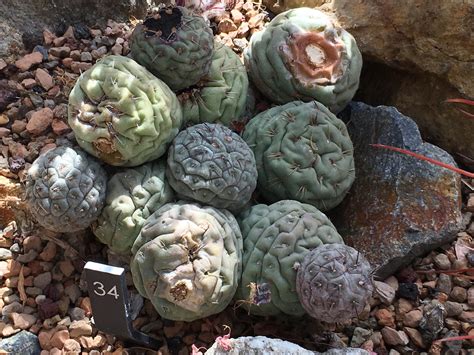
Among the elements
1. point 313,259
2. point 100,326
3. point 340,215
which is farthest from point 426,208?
point 100,326

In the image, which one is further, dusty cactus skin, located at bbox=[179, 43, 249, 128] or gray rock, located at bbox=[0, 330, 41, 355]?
dusty cactus skin, located at bbox=[179, 43, 249, 128]

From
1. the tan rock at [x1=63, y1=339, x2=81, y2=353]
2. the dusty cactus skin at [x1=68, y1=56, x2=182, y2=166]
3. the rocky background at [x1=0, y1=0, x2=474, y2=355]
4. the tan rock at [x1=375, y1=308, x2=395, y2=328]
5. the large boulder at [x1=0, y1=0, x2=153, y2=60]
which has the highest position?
the dusty cactus skin at [x1=68, y1=56, x2=182, y2=166]

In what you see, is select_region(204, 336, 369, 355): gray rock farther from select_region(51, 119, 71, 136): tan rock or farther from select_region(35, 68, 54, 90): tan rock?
select_region(35, 68, 54, 90): tan rock

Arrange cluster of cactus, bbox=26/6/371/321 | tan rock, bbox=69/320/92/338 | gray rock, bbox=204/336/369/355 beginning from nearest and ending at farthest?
gray rock, bbox=204/336/369/355 < cluster of cactus, bbox=26/6/371/321 < tan rock, bbox=69/320/92/338

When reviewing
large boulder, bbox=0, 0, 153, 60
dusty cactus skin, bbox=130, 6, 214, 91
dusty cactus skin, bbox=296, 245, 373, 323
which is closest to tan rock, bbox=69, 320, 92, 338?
dusty cactus skin, bbox=296, 245, 373, 323

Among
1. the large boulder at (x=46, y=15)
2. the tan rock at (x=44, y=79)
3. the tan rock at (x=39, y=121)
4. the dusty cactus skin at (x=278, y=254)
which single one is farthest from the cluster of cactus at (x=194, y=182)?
the large boulder at (x=46, y=15)

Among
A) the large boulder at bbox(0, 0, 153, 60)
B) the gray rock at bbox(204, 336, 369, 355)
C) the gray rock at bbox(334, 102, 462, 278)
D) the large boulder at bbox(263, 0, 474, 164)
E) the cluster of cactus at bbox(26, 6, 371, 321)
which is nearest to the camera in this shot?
the gray rock at bbox(204, 336, 369, 355)

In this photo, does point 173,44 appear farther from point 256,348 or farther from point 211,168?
point 256,348

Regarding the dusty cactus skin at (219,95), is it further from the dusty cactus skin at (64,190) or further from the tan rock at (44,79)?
the tan rock at (44,79)
